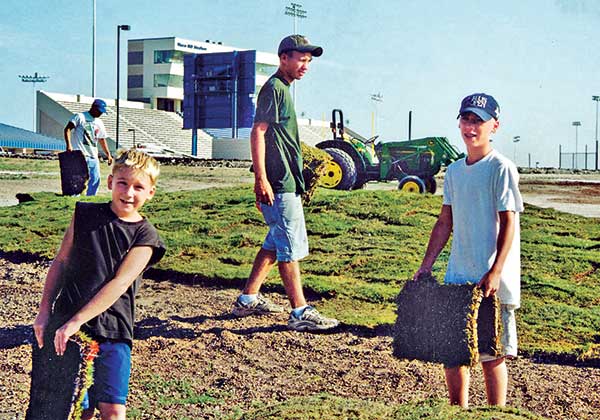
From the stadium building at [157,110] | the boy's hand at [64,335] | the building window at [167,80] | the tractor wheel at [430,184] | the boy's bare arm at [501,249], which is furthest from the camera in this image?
the building window at [167,80]

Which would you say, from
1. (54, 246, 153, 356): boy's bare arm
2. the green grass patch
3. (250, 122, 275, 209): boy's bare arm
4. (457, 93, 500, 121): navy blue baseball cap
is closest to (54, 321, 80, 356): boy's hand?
(54, 246, 153, 356): boy's bare arm

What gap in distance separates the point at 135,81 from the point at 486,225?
304 ft

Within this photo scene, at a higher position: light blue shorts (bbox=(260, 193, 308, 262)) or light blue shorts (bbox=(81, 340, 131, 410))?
light blue shorts (bbox=(260, 193, 308, 262))

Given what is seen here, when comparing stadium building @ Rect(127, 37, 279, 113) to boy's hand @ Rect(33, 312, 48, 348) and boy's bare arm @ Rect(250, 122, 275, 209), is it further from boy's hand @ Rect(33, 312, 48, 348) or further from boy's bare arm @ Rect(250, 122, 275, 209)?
boy's hand @ Rect(33, 312, 48, 348)

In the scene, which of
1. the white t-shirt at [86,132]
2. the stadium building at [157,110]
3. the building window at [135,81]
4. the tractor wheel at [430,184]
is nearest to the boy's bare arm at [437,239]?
the white t-shirt at [86,132]

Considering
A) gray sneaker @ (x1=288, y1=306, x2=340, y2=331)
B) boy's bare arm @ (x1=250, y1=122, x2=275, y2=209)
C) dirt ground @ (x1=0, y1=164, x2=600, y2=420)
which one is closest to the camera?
dirt ground @ (x1=0, y1=164, x2=600, y2=420)

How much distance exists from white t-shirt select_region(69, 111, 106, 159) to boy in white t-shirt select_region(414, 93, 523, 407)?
11.2 metres

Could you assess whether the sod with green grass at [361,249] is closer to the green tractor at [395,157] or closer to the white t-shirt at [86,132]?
the white t-shirt at [86,132]

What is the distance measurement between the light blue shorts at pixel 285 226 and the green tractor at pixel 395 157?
39.0ft

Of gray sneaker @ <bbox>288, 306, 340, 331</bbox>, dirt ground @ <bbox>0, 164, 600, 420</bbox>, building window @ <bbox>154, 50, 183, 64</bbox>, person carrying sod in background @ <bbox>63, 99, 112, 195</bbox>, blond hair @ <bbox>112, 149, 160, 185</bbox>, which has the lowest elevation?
dirt ground @ <bbox>0, 164, 600, 420</bbox>

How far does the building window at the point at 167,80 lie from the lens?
9119cm

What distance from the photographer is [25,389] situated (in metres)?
5.03

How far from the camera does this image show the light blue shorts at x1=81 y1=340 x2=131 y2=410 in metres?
3.48

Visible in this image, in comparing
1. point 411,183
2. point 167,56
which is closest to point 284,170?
point 411,183
